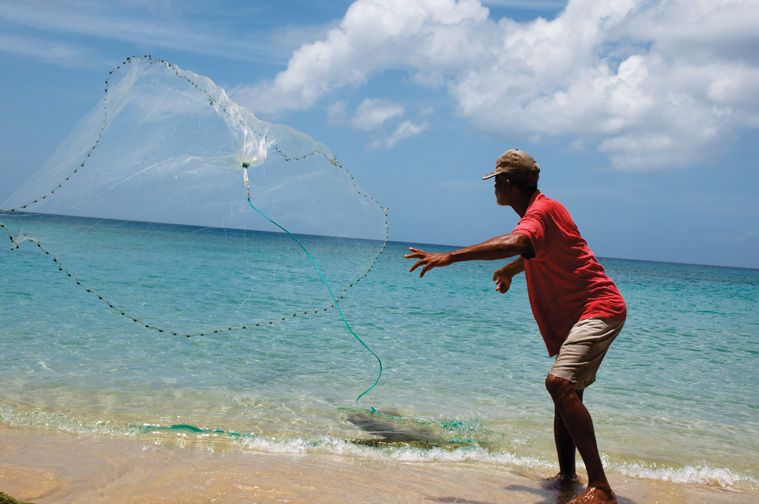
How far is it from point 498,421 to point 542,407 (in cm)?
81

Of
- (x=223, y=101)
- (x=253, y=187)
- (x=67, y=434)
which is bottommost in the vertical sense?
(x=67, y=434)

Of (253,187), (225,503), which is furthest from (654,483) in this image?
(253,187)

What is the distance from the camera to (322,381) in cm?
710

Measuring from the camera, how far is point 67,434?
4703 millimetres

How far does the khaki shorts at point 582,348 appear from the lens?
3482 mm

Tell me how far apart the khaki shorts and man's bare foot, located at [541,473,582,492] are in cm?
95

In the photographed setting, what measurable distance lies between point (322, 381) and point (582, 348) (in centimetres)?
409

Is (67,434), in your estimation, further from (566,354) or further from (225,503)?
(566,354)

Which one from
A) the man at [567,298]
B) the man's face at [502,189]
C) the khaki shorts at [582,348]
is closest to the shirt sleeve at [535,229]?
the man at [567,298]

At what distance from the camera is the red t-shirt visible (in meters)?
3.47

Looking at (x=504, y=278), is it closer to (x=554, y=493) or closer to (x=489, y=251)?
(x=489, y=251)

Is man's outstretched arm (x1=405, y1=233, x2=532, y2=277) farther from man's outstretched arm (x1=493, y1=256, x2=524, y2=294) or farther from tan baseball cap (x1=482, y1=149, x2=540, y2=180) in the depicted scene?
man's outstretched arm (x1=493, y1=256, x2=524, y2=294)

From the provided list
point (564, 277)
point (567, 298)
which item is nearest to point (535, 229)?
point (564, 277)

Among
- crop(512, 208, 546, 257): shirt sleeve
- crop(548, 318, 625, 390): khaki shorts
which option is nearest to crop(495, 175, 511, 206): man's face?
crop(512, 208, 546, 257): shirt sleeve
